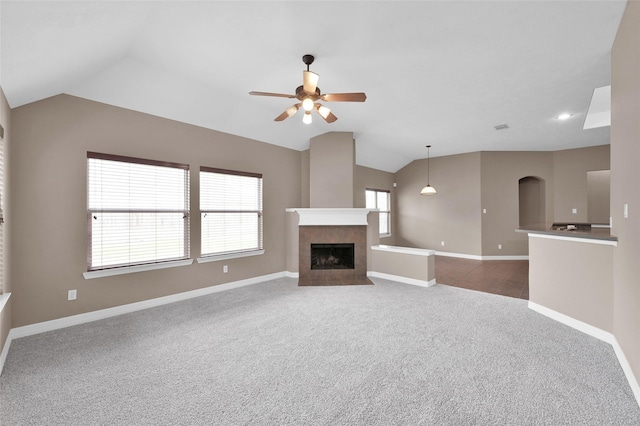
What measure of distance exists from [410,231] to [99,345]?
7615 millimetres

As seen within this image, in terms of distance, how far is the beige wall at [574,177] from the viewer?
21.3 ft

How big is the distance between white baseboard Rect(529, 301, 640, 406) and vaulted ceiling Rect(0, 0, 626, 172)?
2.81 m

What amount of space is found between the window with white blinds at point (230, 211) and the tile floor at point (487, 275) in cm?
350

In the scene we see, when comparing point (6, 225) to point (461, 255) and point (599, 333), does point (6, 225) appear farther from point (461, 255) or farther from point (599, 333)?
point (461, 255)

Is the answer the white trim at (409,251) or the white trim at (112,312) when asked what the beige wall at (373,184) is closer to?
the white trim at (409,251)

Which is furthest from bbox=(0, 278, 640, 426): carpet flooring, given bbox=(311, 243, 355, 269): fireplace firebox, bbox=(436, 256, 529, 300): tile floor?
bbox=(311, 243, 355, 269): fireplace firebox

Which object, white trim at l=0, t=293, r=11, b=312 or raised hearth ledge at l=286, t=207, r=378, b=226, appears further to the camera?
raised hearth ledge at l=286, t=207, r=378, b=226

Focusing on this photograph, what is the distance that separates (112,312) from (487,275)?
6.18 metres

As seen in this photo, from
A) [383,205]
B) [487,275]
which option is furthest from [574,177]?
[383,205]

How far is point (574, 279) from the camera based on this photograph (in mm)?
2975

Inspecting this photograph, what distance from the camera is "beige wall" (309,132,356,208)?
17.8ft

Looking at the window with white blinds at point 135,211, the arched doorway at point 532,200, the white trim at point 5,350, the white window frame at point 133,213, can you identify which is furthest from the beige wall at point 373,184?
the white trim at point 5,350

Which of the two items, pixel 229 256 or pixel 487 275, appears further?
pixel 487 275

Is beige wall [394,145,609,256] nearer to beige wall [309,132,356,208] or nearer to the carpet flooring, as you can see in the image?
beige wall [309,132,356,208]
